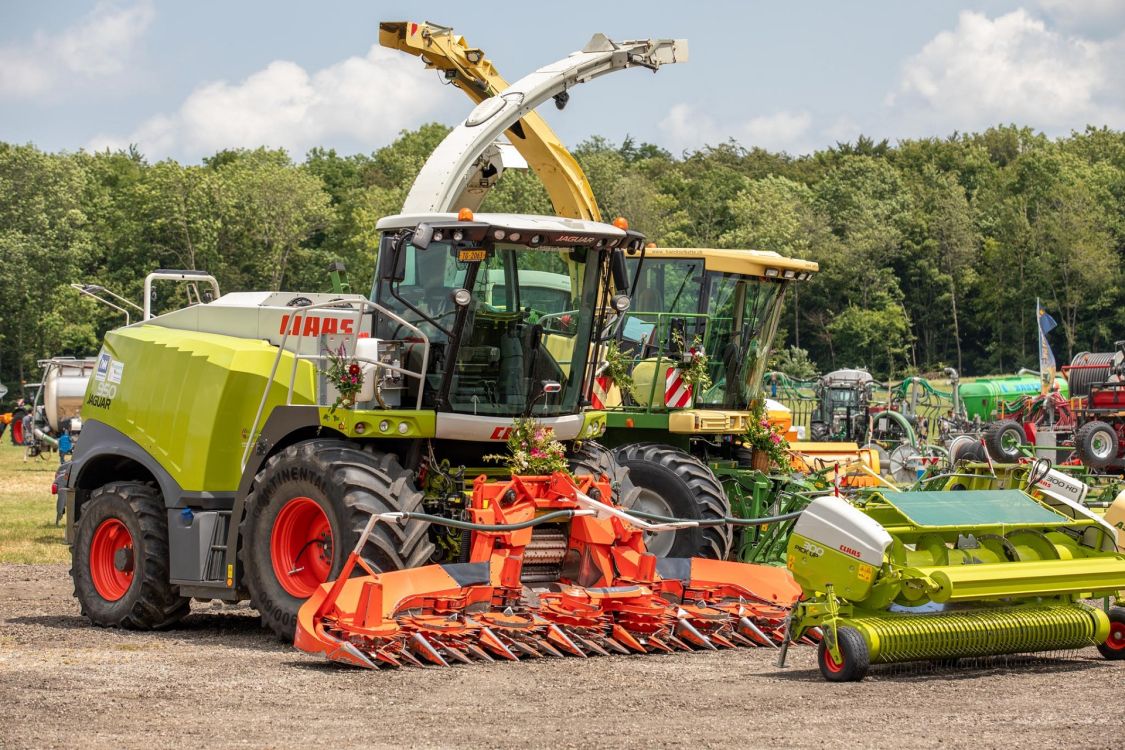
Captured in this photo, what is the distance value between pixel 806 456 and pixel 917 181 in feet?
213

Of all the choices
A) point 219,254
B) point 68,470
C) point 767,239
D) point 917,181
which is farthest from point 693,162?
point 68,470

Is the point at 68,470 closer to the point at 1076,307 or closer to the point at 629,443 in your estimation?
the point at 629,443

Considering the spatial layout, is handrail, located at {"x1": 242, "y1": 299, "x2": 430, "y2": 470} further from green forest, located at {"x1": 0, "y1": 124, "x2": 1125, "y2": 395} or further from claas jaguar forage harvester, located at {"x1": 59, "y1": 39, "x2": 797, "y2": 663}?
green forest, located at {"x1": 0, "y1": 124, "x2": 1125, "y2": 395}

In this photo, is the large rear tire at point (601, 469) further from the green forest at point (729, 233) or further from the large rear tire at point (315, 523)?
the green forest at point (729, 233)

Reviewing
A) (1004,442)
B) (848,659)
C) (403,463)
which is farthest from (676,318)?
(1004,442)

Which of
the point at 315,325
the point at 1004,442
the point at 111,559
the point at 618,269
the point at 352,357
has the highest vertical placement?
the point at 618,269

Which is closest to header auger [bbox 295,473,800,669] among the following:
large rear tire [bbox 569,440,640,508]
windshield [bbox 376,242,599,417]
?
large rear tire [bbox 569,440,640,508]

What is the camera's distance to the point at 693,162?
91250 millimetres

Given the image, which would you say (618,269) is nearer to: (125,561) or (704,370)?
(704,370)

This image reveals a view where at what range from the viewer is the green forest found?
61938 mm

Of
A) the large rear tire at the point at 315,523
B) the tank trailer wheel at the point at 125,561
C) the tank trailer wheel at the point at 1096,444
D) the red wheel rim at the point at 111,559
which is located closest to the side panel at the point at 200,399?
the tank trailer wheel at the point at 125,561

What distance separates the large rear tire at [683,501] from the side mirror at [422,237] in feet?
14.0

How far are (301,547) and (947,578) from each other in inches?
180

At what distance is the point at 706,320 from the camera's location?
16062 millimetres
